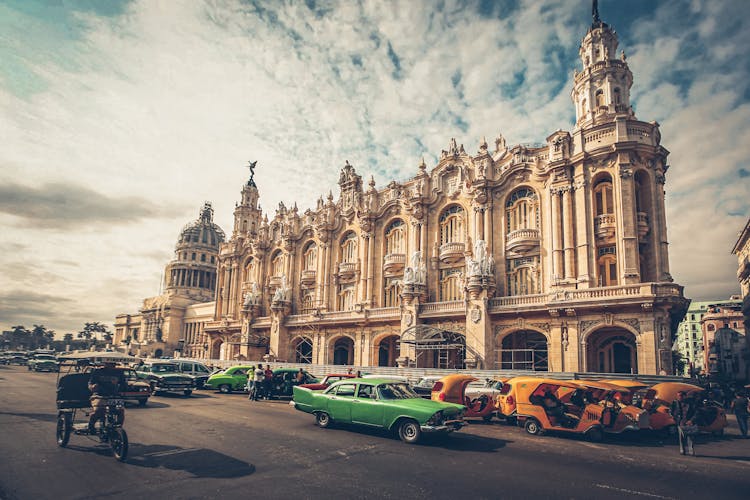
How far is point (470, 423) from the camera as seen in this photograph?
1664 cm

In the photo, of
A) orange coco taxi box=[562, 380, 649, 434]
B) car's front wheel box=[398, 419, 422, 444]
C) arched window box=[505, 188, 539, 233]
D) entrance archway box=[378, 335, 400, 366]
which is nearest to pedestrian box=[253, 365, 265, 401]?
car's front wheel box=[398, 419, 422, 444]

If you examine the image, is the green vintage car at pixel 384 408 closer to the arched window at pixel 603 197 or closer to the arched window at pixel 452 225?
the arched window at pixel 603 197

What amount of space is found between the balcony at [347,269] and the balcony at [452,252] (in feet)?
31.0

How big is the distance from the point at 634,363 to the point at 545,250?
8733mm

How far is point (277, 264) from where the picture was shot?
173ft

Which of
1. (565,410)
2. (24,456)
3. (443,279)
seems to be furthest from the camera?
(443,279)

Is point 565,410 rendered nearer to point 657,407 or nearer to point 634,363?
point 657,407

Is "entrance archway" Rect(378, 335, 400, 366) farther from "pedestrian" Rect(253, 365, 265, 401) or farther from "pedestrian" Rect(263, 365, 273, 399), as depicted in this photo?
"pedestrian" Rect(253, 365, 265, 401)

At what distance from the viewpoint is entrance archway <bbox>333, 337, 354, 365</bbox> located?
44550 millimetres

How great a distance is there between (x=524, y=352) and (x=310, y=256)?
81.6 feet

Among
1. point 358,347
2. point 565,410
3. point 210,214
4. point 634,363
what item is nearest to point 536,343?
point 634,363

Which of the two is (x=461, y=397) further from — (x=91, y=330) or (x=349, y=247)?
(x=91, y=330)

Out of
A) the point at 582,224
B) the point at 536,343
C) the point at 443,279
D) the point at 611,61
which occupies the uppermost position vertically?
the point at 611,61

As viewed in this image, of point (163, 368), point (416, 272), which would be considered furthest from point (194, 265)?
point (163, 368)
